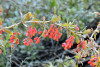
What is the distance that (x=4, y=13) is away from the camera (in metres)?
2.44

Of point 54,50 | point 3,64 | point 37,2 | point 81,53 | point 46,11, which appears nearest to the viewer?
point 81,53

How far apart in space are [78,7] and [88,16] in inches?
13.4

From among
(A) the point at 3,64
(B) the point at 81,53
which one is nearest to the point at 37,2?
(A) the point at 3,64

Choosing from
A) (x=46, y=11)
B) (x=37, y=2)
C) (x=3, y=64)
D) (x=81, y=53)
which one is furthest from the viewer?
(x=37, y=2)

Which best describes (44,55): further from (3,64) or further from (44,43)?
(3,64)

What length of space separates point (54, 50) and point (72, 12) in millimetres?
638

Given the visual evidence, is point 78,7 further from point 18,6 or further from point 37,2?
point 18,6

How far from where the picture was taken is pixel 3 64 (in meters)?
1.96

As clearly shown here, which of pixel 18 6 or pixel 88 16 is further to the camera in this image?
pixel 18 6

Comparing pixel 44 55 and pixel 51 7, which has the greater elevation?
pixel 51 7

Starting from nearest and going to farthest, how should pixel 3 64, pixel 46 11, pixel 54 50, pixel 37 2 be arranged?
1. pixel 3 64
2. pixel 54 50
3. pixel 46 11
4. pixel 37 2

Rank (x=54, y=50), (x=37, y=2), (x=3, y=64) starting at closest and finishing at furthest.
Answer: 1. (x=3, y=64)
2. (x=54, y=50)
3. (x=37, y=2)

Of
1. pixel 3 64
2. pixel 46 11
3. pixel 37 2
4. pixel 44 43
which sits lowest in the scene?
pixel 3 64

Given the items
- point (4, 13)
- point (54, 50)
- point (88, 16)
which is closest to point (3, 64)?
point (54, 50)
